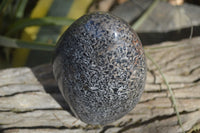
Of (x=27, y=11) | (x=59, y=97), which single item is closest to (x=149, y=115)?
(x=59, y=97)

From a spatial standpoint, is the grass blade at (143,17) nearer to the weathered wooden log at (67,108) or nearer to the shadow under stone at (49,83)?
the weathered wooden log at (67,108)

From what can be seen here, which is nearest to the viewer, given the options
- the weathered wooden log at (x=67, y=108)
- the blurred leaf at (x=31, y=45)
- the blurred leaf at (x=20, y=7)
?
the weathered wooden log at (x=67, y=108)

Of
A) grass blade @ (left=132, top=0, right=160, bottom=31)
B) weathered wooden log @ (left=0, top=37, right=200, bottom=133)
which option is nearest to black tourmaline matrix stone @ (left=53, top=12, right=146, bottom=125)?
weathered wooden log @ (left=0, top=37, right=200, bottom=133)

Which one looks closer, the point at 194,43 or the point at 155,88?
the point at 155,88

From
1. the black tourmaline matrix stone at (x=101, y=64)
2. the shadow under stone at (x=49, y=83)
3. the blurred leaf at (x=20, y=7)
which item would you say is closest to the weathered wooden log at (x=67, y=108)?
the shadow under stone at (x=49, y=83)

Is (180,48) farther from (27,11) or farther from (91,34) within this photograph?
(27,11)
